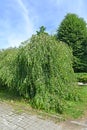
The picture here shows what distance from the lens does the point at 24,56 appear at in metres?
7.51

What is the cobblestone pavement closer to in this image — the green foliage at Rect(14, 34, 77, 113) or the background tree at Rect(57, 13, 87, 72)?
the green foliage at Rect(14, 34, 77, 113)

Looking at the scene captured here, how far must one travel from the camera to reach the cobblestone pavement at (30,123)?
5.63m

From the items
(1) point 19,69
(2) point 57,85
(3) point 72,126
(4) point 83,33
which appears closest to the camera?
(3) point 72,126

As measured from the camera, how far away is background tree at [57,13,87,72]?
20991mm

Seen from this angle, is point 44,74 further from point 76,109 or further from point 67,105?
point 76,109

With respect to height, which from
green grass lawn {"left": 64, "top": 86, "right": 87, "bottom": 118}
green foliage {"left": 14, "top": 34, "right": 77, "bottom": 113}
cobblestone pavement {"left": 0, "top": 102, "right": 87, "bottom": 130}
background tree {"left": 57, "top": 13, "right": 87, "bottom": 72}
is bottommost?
cobblestone pavement {"left": 0, "top": 102, "right": 87, "bottom": 130}

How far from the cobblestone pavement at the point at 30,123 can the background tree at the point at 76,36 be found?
14864mm

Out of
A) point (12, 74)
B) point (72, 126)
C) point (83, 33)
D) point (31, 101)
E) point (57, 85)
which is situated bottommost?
point (72, 126)

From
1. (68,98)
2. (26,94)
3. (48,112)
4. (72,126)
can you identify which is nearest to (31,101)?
(26,94)

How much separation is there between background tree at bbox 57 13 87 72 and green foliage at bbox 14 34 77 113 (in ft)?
43.5

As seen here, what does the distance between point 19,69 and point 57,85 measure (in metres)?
1.63

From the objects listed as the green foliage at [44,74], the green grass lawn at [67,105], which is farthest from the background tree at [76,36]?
the green foliage at [44,74]

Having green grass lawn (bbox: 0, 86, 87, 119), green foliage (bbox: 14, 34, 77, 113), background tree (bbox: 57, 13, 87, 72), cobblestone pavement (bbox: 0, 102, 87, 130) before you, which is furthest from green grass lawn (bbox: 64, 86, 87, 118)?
background tree (bbox: 57, 13, 87, 72)

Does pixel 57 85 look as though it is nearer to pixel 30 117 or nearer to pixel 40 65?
pixel 40 65
